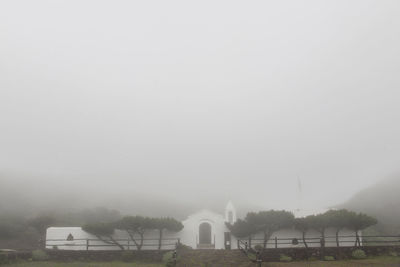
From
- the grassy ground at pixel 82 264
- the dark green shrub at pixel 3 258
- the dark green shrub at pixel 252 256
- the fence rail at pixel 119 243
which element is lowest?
the grassy ground at pixel 82 264

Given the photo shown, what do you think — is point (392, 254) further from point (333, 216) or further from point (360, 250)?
point (333, 216)

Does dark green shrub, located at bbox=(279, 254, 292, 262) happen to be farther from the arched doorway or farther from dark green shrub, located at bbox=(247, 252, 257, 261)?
the arched doorway

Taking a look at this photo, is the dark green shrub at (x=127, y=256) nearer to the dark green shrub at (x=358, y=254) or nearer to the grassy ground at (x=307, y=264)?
the grassy ground at (x=307, y=264)

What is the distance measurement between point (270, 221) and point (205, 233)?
7.29m

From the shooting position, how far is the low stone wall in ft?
87.6

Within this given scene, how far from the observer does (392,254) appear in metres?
27.4

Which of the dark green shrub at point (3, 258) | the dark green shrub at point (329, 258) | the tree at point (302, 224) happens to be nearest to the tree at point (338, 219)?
the tree at point (302, 224)

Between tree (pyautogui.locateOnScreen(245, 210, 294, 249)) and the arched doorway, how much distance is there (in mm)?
5194

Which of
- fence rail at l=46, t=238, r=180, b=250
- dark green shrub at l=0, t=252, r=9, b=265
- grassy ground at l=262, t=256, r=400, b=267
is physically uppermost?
Result: fence rail at l=46, t=238, r=180, b=250

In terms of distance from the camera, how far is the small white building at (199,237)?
111 ft

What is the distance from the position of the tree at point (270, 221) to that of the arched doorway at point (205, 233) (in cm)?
519

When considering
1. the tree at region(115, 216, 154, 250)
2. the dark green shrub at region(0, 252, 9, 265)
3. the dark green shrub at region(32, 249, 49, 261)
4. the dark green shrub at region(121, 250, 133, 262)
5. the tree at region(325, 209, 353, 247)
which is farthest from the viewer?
the tree at region(115, 216, 154, 250)

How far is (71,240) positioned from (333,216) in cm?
2350

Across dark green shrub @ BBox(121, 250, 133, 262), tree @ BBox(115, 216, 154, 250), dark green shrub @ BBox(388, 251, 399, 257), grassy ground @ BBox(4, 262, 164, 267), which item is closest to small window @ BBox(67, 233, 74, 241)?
tree @ BBox(115, 216, 154, 250)
